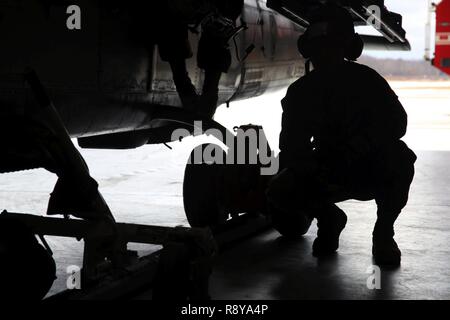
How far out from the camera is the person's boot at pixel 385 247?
137 inches

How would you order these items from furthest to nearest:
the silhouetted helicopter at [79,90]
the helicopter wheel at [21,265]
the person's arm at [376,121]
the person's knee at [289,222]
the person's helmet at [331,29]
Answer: the person's knee at [289,222] < the person's helmet at [331,29] < the person's arm at [376,121] < the silhouetted helicopter at [79,90] < the helicopter wheel at [21,265]

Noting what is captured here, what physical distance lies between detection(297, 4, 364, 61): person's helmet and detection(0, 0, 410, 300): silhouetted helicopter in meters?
0.40

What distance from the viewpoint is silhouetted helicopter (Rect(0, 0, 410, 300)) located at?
8.04 ft

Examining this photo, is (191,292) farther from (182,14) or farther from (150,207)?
(150,207)

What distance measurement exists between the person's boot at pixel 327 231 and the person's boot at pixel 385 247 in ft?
0.90

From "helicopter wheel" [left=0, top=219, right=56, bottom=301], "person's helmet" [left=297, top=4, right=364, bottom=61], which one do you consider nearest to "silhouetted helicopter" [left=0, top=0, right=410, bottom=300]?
"helicopter wheel" [left=0, top=219, right=56, bottom=301]

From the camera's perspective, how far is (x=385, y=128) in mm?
3455

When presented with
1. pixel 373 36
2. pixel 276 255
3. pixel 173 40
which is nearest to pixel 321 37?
pixel 173 40

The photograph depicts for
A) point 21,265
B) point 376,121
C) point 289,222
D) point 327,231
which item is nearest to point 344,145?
point 376,121

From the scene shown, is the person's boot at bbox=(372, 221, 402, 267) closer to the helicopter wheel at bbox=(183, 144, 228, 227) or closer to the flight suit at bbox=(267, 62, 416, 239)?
the flight suit at bbox=(267, 62, 416, 239)

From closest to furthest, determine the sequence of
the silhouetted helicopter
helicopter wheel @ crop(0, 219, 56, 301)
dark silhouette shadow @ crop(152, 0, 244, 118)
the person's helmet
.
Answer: helicopter wheel @ crop(0, 219, 56, 301) → the silhouetted helicopter → dark silhouette shadow @ crop(152, 0, 244, 118) → the person's helmet

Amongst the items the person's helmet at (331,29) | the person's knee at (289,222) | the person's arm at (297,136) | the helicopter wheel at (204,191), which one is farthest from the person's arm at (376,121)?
the helicopter wheel at (204,191)

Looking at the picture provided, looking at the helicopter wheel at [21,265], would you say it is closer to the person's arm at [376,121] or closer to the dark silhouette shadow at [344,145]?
the dark silhouette shadow at [344,145]

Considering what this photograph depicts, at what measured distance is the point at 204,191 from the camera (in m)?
4.12
